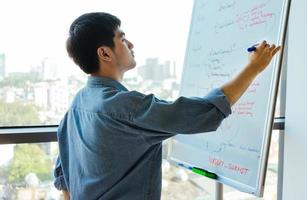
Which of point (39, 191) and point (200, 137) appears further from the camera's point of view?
point (39, 191)

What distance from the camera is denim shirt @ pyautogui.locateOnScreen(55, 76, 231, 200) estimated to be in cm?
117

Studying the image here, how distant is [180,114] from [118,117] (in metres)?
0.20

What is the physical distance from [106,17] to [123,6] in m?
0.67

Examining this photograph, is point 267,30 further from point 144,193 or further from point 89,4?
point 89,4

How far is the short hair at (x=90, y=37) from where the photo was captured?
1.30 m

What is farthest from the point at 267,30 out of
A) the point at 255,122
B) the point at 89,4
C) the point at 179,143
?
the point at 89,4

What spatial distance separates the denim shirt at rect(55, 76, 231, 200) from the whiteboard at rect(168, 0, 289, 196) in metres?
0.24

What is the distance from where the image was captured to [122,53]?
137 centimetres

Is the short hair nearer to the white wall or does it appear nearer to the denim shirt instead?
the denim shirt

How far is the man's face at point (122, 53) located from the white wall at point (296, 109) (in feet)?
3.64

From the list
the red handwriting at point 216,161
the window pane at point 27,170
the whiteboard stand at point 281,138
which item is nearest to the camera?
the red handwriting at point 216,161

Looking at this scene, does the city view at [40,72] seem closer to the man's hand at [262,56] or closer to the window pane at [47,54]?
the window pane at [47,54]

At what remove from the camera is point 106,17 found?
1339mm

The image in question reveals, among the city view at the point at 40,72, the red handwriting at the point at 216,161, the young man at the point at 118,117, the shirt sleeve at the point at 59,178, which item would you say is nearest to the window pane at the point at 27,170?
the city view at the point at 40,72
